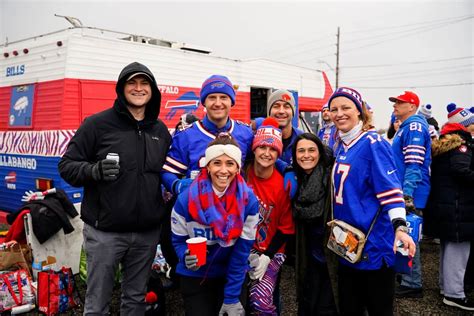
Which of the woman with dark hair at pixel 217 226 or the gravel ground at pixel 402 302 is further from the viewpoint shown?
the gravel ground at pixel 402 302

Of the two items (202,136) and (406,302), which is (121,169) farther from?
(406,302)

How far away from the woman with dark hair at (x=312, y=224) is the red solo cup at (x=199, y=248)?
2.72 feet

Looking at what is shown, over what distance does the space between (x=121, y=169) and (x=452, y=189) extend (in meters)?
3.48

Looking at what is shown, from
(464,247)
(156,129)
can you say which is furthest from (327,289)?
(464,247)

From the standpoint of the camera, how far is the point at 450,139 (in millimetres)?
3955

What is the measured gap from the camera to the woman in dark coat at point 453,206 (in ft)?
12.7

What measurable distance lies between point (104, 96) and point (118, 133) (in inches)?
115

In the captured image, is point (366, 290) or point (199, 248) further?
point (366, 290)

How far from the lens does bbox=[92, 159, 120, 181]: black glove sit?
2537mm

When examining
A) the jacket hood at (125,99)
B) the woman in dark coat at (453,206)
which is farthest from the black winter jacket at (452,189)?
the jacket hood at (125,99)

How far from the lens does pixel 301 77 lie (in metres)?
9.11

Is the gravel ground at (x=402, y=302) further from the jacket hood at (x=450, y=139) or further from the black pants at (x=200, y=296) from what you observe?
the jacket hood at (x=450, y=139)

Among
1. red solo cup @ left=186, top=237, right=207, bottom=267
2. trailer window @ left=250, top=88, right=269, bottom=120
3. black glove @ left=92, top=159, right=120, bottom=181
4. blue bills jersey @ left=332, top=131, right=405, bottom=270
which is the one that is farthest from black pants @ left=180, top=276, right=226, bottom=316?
trailer window @ left=250, top=88, right=269, bottom=120

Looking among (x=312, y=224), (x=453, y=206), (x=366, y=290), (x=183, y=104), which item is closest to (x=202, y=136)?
(x=312, y=224)
